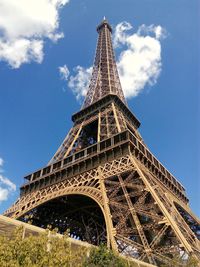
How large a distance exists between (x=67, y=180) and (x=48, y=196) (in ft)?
7.63

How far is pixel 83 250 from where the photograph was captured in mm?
10586

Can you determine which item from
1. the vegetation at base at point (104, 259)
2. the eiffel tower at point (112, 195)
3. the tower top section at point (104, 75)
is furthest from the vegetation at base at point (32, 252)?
the tower top section at point (104, 75)

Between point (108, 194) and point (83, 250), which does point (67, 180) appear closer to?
point (108, 194)

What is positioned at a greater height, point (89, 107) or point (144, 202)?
point (89, 107)

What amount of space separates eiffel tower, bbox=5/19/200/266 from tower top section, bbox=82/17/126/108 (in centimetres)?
493

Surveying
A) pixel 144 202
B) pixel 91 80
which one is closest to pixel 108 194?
pixel 144 202

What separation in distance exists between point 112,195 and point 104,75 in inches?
1209

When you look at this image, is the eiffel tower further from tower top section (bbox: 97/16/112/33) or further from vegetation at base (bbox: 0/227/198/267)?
tower top section (bbox: 97/16/112/33)

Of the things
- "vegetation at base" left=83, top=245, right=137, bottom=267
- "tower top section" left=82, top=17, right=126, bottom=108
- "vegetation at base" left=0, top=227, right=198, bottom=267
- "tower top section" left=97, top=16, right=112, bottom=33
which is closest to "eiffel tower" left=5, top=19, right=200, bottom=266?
"vegetation at base" left=83, top=245, right=137, bottom=267

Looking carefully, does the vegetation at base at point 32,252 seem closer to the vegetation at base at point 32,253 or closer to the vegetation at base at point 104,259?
the vegetation at base at point 32,253

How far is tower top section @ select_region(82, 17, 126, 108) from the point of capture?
4497 cm

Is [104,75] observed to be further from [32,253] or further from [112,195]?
[32,253]

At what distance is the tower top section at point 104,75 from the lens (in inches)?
1770

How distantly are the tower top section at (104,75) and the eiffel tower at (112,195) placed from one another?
4926mm
